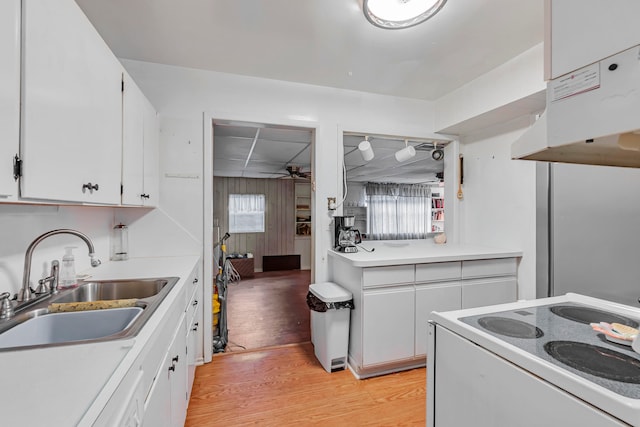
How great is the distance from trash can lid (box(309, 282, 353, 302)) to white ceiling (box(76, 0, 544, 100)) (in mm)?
1766

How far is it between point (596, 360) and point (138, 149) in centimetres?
219

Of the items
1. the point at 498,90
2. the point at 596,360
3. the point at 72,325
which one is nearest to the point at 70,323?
the point at 72,325

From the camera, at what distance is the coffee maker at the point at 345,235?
2.40 meters

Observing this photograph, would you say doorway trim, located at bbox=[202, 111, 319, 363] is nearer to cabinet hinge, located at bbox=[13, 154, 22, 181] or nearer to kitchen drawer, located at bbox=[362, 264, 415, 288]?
kitchen drawer, located at bbox=[362, 264, 415, 288]

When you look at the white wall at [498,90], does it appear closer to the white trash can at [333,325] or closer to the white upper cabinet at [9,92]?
the white trash can at [333,325]

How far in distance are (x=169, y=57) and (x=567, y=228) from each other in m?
2.83

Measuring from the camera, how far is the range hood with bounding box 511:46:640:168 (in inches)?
22.2

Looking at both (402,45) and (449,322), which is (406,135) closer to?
(402,45)

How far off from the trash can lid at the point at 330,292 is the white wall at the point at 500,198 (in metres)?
1.51

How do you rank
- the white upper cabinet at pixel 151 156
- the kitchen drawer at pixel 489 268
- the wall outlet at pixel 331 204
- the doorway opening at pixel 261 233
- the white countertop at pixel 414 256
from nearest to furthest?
1. the white upper cabinet at pixel 151 156
2. the white countertop at pixel 414 256
3. the kitchen drawer at pixel 489 268
4. the wall outlet at pixel 331 204
5. the doorway opening at pixel 261 233

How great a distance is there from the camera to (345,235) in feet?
8.01

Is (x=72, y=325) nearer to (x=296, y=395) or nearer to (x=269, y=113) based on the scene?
(x=296, y=395)

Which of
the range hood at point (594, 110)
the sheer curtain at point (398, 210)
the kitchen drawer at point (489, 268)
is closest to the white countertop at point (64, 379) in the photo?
the range hood at point (594, 110)

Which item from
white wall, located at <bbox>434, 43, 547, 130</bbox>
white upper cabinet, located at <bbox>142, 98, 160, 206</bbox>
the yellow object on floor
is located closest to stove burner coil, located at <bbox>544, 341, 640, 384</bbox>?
white wall, located at <bbox>434, 43, 547, 130</bbox>
